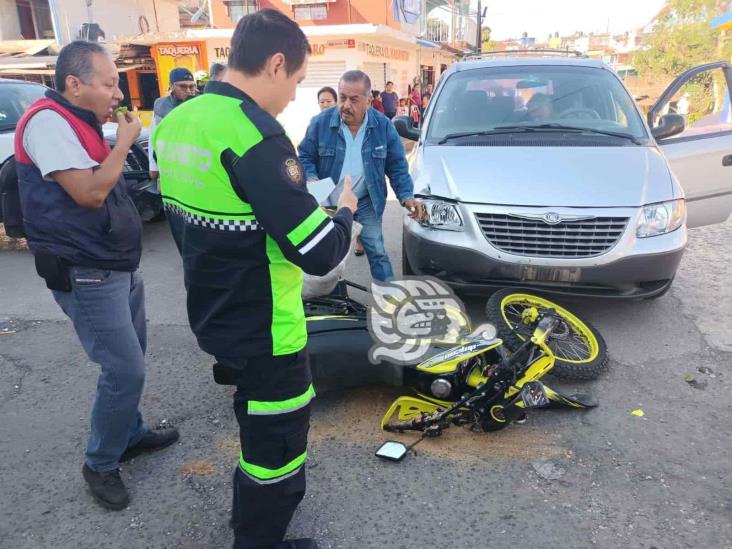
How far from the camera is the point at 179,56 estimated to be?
65.6 ft

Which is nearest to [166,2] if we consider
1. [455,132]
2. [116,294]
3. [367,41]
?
[367,41]

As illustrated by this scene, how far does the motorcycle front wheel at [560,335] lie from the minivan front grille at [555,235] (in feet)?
1.01

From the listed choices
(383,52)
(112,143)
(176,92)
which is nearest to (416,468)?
(176,92)

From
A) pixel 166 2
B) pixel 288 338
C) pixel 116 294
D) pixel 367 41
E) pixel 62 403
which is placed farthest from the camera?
pixel 166 2

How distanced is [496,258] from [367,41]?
18744 millimetres

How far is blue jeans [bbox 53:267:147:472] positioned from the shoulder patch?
111 cm

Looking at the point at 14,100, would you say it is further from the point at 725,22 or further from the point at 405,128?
the point at 725,22

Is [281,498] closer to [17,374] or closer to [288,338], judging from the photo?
[288,338]

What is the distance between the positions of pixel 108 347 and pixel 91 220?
52 centimetres

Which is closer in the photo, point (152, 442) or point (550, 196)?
point (152, 442)

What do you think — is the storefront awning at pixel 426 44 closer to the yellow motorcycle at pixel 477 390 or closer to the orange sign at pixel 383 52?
the orange sign at pixel 383 52

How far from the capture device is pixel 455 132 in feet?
14.9

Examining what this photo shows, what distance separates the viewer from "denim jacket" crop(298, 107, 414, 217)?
152 inches

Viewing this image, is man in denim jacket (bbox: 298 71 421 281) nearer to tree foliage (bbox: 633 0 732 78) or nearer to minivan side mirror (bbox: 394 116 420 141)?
minivan side mirror (bbox: 394 116 420 141)
